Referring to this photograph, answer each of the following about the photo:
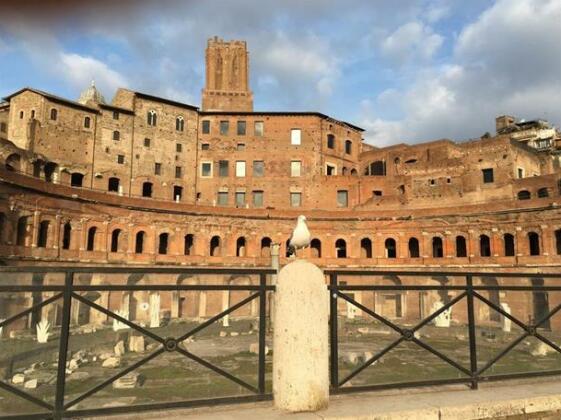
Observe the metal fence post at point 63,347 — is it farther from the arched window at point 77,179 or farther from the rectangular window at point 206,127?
the rectangular window at point 206,127

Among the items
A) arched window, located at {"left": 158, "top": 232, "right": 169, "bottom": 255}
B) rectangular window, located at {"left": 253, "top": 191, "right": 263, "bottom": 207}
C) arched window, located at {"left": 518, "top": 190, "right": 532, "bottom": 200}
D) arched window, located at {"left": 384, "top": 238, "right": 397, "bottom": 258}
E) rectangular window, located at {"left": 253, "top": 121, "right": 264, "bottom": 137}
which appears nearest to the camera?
arched window, located at {"left": 158, "top": 232, "right": 169, "bottom": 255}

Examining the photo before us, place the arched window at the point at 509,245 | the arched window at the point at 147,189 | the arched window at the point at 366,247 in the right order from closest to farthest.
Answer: the arched window at the point at 509,245
the arched window at the point at 366,247
the arched window at the point at 147,189

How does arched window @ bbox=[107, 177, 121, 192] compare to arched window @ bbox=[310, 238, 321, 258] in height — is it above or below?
above

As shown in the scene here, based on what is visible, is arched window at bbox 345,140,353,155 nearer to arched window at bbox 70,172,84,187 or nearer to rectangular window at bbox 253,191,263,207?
rectangular window at bbox 253,191,263,207

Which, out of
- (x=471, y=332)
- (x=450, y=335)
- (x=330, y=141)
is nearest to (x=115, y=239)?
(x=330, y=141)

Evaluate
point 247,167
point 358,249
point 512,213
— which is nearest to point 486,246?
point 512,213

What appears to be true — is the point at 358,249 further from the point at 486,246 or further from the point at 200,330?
the point at 200,330

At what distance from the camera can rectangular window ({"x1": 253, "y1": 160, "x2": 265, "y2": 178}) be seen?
145ft

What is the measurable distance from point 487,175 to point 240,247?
872 inches

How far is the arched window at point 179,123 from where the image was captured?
4344cm

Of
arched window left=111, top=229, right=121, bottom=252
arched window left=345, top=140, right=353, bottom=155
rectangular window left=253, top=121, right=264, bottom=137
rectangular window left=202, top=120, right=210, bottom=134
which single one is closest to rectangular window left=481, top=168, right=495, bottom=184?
arched window left=345, top=140, right=353, bottom=155

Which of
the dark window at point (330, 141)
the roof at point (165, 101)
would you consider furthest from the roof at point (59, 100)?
the dark window at point (330, 141)

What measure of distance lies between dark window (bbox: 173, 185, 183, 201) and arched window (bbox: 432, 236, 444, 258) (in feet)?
76.0

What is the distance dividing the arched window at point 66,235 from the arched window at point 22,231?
294 cm
